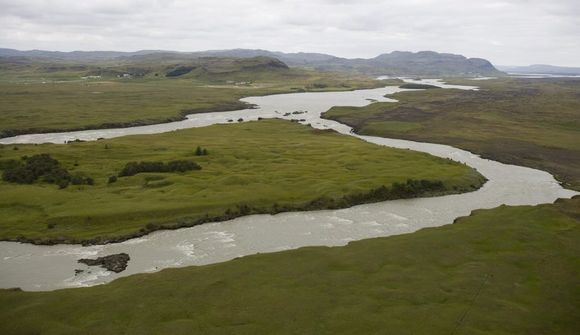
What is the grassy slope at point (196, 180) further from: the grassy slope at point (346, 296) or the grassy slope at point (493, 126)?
the grassy slope at point (493, 126)

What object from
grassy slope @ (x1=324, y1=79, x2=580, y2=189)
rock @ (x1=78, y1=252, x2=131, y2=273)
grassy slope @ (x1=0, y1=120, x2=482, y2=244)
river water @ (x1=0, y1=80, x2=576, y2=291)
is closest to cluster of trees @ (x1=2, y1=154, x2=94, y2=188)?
grassy slope @ (x1=0, y1=120, x2=482, y2=244)

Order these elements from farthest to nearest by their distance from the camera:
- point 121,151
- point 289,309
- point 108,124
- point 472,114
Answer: point 472,114 < point 108,124 < point 121,151 < point 289,309

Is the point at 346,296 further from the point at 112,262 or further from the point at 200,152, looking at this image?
the point at 200,152

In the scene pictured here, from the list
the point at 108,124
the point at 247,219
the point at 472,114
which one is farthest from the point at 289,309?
the point at 472,114

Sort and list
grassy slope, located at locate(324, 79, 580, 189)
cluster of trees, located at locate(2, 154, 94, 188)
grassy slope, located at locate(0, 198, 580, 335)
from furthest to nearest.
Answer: grassy slope, located at locate(324, 79, 580, 189) < cluster of trees, located at locate(2, 154, 94, 188) < grassy slope, located at locate(0, 198, 580, 335)

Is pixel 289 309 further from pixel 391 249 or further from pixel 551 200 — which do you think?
pixel 551 200

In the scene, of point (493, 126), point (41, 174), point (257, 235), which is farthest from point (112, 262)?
point (493, 126)

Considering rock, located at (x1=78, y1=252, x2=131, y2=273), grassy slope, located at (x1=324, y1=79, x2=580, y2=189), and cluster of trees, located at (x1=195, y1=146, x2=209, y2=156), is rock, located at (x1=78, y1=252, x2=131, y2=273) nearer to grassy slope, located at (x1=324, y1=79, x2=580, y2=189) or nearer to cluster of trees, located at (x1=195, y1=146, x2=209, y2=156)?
cluster of trees, located at (x1=195, y1=146, x2=209, y2=156)
